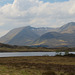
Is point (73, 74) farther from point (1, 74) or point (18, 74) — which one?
point (1, 74)

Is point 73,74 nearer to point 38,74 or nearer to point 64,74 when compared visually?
point 64,74

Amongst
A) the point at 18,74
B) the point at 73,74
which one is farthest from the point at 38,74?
the point at 73,74

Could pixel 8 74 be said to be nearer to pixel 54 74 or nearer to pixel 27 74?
pixel 27 74

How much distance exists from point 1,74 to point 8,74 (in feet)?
4.24

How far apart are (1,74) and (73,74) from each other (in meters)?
13.4

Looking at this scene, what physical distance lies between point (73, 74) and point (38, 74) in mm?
6543

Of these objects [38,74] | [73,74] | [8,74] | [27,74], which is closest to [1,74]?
[8,74]

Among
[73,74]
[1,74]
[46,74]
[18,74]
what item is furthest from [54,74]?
[1,74]

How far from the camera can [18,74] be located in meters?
33.4

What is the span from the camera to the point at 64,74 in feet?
111

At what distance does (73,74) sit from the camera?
33281mm

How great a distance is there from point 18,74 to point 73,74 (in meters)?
10.3

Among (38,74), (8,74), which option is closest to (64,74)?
(38,74)

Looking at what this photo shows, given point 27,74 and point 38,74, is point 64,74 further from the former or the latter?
point 27,74
